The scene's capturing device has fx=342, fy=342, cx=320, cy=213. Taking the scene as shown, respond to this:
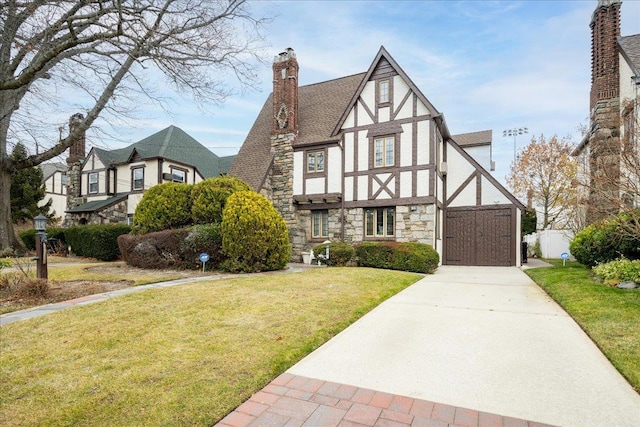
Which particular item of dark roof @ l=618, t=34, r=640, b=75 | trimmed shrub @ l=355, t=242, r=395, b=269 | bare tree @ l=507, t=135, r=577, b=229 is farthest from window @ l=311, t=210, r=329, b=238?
bare tree @ l=507, t=135, r=577, b=229

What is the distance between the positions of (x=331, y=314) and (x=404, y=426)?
279 centimetres

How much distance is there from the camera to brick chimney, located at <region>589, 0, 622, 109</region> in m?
13.4

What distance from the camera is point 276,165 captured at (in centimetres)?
1638

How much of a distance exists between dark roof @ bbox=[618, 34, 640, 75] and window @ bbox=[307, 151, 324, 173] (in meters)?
11.4

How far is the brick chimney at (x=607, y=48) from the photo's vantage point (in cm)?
1344

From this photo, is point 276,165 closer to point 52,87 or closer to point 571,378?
point 52,87

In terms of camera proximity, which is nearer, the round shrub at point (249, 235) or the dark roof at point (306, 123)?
the round shrub at point (249, 235)

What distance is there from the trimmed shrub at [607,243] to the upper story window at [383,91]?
8.49 metres

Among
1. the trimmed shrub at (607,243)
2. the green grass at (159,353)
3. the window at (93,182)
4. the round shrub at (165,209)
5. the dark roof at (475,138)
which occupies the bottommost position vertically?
the green grass at (159,353)

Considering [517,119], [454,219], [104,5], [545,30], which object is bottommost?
[454,219]

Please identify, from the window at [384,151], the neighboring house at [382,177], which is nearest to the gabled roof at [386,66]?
the neighboring house at [382,177]

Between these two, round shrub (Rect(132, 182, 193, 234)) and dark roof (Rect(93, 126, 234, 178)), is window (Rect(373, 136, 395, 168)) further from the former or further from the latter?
dark roof (Rect(93, 126, 234, 178))

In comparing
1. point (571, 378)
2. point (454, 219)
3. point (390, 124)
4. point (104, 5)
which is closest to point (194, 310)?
point (571, 378)

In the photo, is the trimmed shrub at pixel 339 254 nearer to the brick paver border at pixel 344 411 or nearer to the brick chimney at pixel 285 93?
the brick chimney at pixel 285 93
